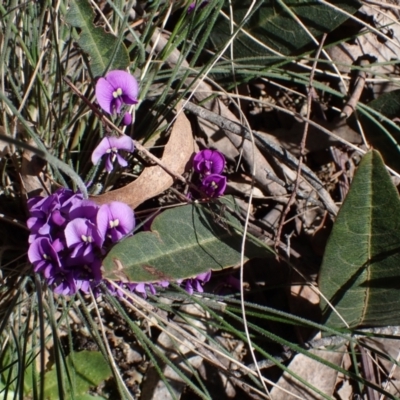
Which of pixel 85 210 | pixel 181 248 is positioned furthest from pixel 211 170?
pixel 85 210

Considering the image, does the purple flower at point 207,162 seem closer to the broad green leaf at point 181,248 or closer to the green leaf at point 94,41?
the broad green leaf at point 181,248

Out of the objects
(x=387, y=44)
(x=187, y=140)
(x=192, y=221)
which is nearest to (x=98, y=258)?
(x=192, y=221)

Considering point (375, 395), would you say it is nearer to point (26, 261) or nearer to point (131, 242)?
point (131, 242)

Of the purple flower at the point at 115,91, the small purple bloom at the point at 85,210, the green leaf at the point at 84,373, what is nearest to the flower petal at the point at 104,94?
the purple flower at the point at 115,91

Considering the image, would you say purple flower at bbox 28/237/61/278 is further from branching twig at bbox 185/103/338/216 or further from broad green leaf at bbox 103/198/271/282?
branching twig at bbox 185/103/338/216

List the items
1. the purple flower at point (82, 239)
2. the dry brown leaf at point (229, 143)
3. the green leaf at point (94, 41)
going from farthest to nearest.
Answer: the dry brown leaf at point (229, 143), the green leaf at point (94, 41), the purple flower at point (82, 239)
